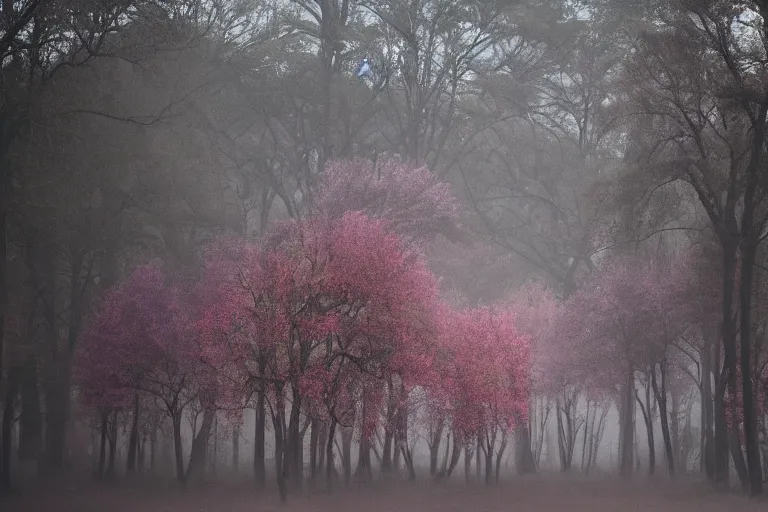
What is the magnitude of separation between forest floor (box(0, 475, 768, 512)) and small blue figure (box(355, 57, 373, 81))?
20665 mm

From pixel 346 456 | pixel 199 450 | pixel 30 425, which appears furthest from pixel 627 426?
pixel 30 425

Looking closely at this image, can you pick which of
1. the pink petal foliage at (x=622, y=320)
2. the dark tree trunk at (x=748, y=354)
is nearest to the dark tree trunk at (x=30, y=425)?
the pink petal foliage at (x=622, y=320)

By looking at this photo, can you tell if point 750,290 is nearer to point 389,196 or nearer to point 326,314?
point 389,196

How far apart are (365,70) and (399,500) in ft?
71.6

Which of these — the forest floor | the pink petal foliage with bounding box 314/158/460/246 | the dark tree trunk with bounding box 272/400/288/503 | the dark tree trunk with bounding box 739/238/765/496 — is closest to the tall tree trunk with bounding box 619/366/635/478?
the forest floor

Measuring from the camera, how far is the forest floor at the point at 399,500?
2828 cm

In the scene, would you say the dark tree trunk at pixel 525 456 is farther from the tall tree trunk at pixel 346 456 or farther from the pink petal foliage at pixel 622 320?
the tall tree trunk at pixel 346 456

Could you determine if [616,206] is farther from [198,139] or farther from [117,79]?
[117,79]

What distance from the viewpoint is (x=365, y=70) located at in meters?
41.5

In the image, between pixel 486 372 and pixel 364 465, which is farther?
pixel 364 465

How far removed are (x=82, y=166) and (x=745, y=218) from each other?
25.9 m

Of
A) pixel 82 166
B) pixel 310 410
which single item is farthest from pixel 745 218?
pixel 82 166

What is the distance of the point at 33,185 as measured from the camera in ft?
102

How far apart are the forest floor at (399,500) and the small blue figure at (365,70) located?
2066 cm
